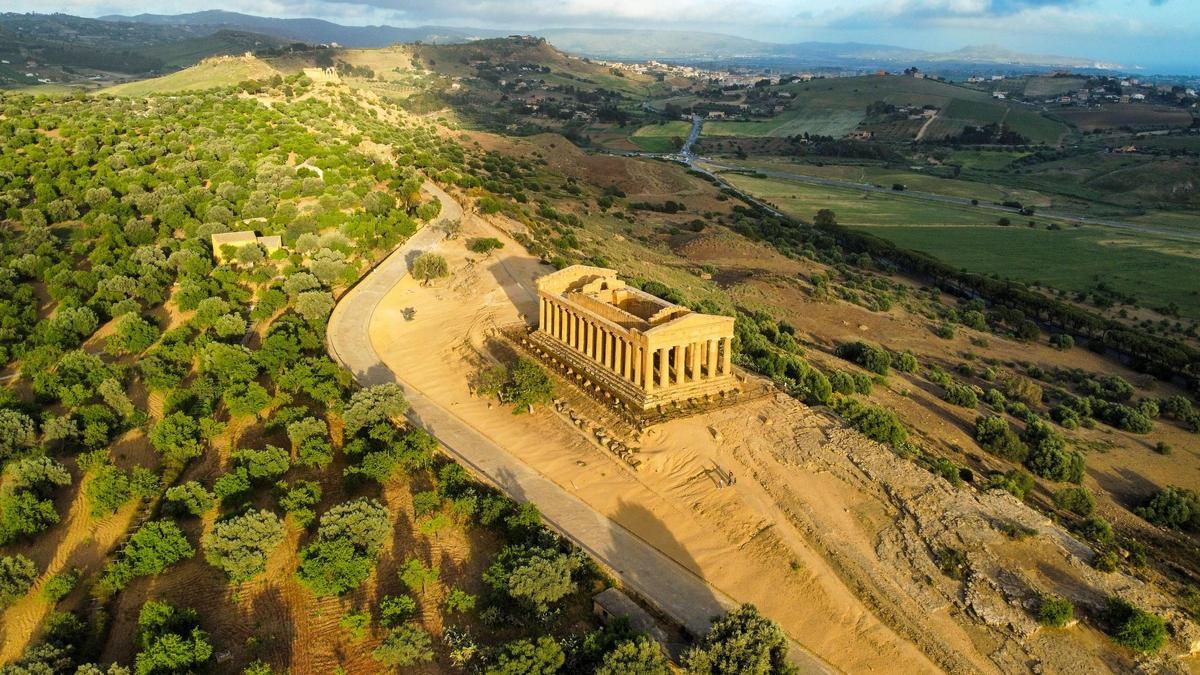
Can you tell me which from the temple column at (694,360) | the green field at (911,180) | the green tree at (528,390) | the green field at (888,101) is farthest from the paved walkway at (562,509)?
the green field at (888,101)

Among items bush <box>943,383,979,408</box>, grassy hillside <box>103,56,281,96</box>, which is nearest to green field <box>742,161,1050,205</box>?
bush <box>943,383,979,408</box>

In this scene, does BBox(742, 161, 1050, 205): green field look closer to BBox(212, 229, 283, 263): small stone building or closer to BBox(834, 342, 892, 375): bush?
BBox(834, 342, 892, 375): bush

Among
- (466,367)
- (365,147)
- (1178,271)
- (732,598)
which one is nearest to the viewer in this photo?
(732,598)

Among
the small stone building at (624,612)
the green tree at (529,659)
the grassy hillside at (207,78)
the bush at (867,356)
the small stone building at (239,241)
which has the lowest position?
the bush at (867,356)

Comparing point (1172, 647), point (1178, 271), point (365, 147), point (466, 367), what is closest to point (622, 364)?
point (466, 367)

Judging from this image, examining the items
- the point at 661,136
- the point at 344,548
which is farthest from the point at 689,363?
the point at 661,136

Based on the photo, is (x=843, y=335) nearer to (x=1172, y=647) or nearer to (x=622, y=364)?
(x=622, y=364)

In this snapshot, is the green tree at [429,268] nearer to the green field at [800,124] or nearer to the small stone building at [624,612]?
the small stone building at [624,612]
